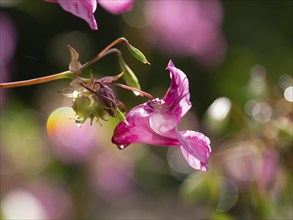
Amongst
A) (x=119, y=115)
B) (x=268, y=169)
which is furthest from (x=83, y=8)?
(x=268, y=169)

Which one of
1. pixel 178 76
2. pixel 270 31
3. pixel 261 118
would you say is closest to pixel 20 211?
pixel 261 118

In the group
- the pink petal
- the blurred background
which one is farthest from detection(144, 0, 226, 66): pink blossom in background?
the pink petal

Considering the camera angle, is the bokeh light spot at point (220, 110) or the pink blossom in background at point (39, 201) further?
the pink blossom in background at point (39, 201)

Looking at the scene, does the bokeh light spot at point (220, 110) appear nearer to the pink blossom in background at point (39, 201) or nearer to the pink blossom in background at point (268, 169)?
the pink blossom in background at point (268, 169)

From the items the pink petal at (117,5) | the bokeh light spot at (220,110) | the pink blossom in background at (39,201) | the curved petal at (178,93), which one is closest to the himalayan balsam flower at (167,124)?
the curved petal at (178,93)

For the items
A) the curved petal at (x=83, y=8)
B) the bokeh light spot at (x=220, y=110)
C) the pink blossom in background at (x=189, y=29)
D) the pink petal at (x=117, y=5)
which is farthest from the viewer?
the pink blossom in background at (x=189, y=29)

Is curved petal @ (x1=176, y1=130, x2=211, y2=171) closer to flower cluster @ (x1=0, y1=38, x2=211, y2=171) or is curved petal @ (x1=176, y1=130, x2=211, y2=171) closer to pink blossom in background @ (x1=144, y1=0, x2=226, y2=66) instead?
flower cluster @ (x1=0, y1=38, x2=211, y2=171)
